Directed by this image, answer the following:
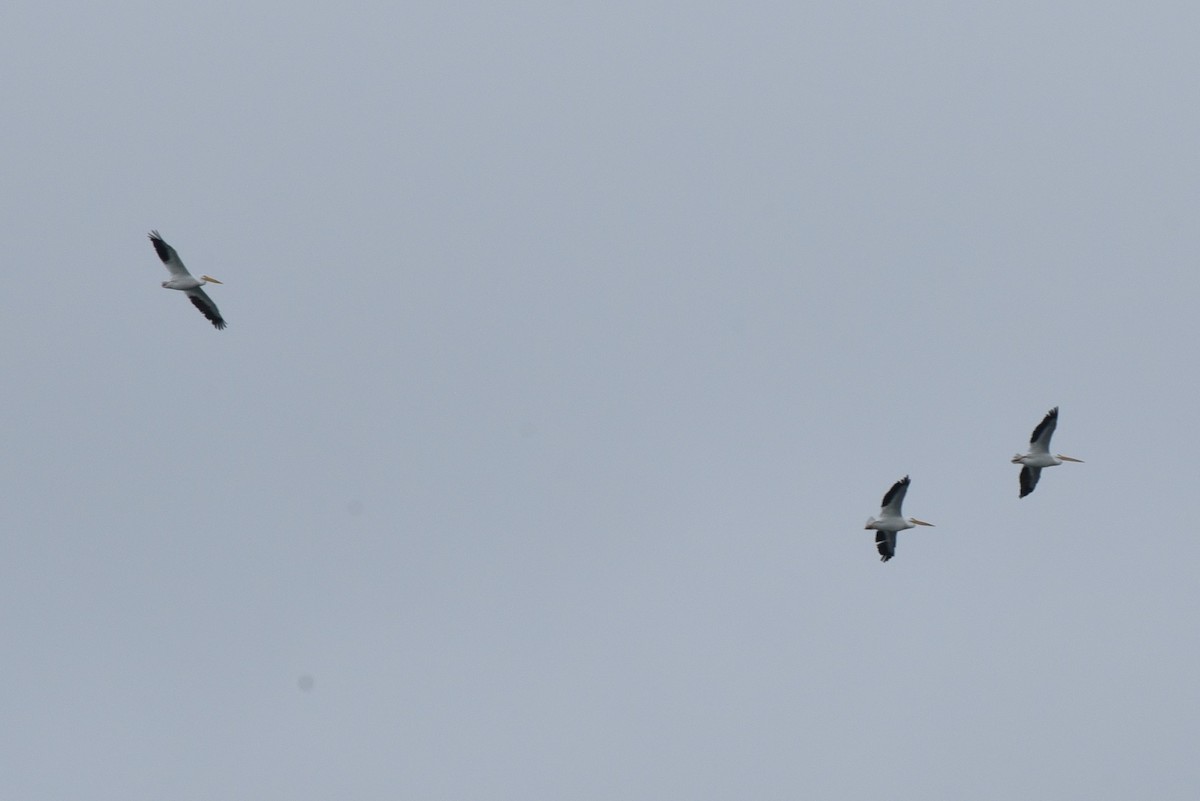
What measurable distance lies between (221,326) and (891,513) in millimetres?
22207

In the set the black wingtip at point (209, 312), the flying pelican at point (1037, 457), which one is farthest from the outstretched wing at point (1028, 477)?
the black wingtip at point (209, 312)

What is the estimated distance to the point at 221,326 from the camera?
202 ft

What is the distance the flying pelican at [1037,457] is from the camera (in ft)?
204

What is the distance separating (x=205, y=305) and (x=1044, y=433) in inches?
1078

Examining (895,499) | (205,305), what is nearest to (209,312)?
(205,305)

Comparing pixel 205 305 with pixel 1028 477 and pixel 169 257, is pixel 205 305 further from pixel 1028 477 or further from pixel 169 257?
pixel 1028 477

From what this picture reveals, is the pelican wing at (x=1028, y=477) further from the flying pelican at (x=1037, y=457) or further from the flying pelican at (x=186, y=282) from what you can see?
the flying pelican at (x=186, y=282)

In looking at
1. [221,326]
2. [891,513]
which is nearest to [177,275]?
[221,326]

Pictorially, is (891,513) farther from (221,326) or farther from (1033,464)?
(221,326)

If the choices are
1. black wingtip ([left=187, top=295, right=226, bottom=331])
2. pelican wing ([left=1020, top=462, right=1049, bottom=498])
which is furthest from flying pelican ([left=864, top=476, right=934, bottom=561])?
black wingtip ([left=187, top=295, right=226, bottom=331])

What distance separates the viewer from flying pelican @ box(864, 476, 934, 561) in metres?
59.8

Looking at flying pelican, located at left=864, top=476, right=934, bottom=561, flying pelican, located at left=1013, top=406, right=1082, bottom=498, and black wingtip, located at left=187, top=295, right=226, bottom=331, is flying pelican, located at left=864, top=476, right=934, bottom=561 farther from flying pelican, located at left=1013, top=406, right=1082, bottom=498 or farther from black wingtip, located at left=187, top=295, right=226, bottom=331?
black wingtip, located at left=187, top=295, right=226, bottom=331

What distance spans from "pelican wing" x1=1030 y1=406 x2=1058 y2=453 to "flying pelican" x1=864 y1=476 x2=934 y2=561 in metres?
5.14

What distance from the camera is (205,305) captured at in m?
60.9
